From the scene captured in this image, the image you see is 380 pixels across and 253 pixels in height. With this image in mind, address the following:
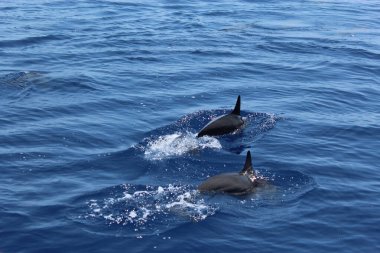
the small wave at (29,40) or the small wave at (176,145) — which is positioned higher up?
the small wave at (29,40)

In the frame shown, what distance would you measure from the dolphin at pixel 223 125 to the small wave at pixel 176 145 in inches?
8.9

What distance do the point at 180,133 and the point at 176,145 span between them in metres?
1.36

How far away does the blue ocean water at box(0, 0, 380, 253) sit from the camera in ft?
47.4

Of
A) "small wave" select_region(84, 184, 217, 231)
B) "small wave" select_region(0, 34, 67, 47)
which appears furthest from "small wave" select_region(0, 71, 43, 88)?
"small wave" select_region(84, 184, 217, 231)

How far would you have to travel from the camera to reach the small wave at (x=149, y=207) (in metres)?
14.5

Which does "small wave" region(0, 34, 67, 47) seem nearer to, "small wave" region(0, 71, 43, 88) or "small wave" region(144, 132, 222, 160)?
"small wave" region(0, 71, 43, 88)

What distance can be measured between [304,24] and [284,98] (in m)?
16.3

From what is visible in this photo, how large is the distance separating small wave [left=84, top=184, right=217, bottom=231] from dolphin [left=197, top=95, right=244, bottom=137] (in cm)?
426

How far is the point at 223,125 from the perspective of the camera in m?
20.4

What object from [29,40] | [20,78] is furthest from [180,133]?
[29,40]

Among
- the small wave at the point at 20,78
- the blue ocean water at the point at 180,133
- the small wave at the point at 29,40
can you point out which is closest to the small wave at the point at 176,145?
the blue ocean water at the point at 180,133

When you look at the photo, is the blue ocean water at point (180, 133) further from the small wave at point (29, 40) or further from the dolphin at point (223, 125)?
the dolphin at point (223, 125)

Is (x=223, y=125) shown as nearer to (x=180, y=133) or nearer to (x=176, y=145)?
(x=180, y=133)

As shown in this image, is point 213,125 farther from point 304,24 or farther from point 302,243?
point 304,24
